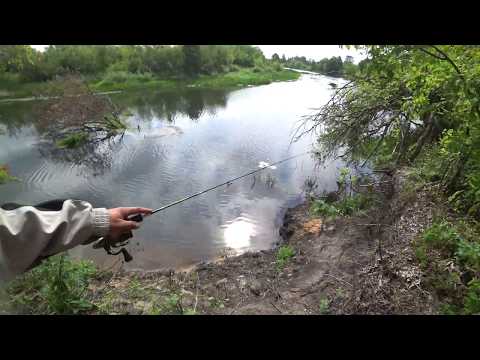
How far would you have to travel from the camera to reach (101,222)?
1.50 metres

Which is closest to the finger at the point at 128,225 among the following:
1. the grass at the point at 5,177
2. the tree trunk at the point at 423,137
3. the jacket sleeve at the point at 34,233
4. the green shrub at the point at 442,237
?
the jacket sleeve at the point at 34,233

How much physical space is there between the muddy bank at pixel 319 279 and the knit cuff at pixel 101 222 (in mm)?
2883

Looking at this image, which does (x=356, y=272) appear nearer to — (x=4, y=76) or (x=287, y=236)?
(x=287, y=236)

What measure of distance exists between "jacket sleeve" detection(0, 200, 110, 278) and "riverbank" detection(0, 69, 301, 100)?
90.3 feet

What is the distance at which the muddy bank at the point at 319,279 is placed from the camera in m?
3.82

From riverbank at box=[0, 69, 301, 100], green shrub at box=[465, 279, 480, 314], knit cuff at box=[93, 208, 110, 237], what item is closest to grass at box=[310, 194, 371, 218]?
green shrub at box=[465, 279, 480, 314]

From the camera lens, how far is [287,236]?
8.02 meters

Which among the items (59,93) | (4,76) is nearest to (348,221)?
(59,93)

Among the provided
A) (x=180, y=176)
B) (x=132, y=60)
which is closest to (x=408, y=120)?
(x=180, y=176)

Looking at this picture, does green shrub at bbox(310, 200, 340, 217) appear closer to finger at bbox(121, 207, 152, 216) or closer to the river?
the river

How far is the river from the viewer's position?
8180 millimetres

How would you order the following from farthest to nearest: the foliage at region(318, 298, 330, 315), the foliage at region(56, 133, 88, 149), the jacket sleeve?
the foliage at region(56, 133, 88, 149) < the foliage at region(318, 298, 330, 315) < the jacket sleeve

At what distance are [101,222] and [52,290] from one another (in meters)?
3.21

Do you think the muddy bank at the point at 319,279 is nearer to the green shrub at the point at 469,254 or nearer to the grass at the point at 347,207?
the grass at the point at 347,207
